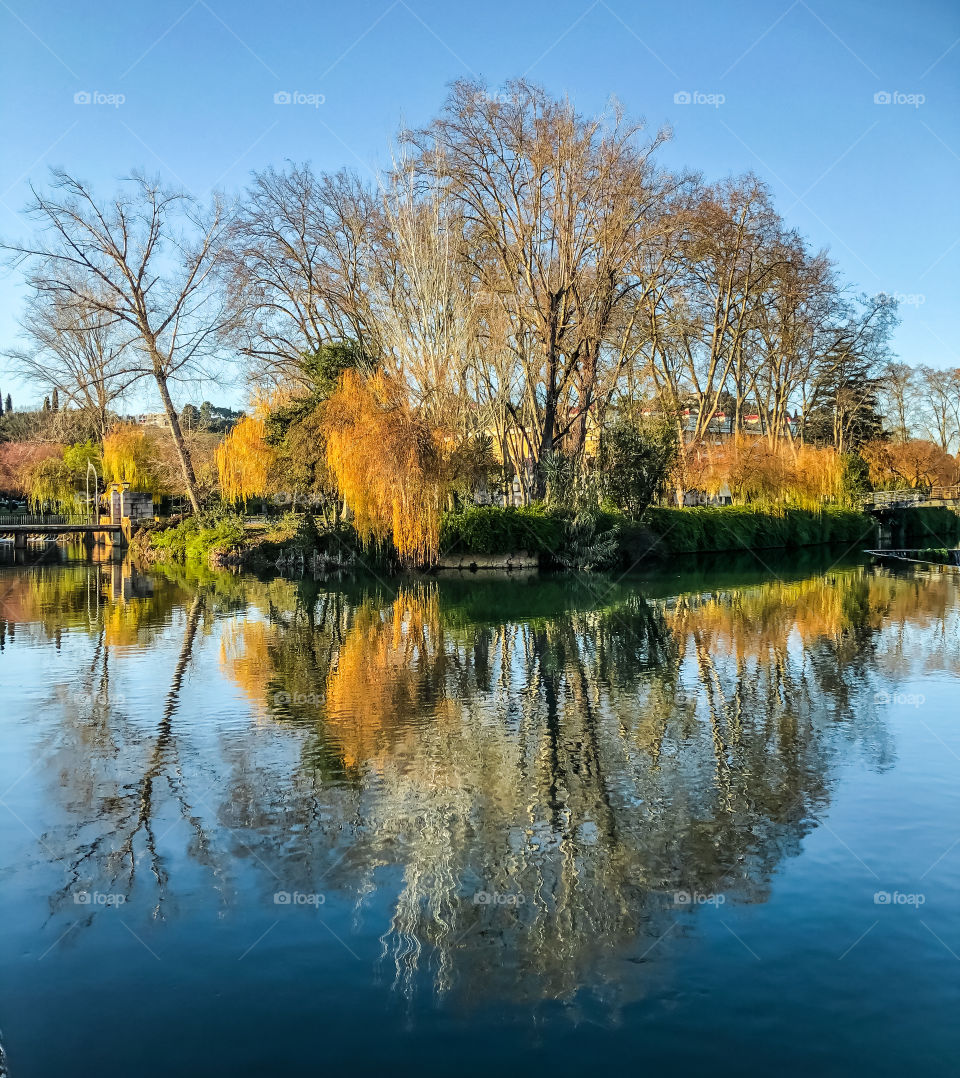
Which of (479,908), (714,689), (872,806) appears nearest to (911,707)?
(714,689)

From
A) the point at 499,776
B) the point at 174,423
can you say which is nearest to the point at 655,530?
the point at 174,423

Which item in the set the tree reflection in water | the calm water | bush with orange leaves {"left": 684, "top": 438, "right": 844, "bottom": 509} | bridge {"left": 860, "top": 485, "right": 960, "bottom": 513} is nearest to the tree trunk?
bush with orange leaves {"left": 684, "top": 438, "right": 844, "bottom": 509}

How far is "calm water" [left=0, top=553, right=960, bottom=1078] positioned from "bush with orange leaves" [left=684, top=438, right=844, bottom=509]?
107 ft

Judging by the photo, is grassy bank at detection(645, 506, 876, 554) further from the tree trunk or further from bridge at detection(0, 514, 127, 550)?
bridge at detection(0, 514, 127, 550)

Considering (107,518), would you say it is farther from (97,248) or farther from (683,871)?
(683,871)

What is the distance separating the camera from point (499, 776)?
768cm

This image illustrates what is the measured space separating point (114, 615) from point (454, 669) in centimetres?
922

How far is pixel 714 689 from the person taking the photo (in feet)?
36.8

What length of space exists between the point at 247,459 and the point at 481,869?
33.6 meters

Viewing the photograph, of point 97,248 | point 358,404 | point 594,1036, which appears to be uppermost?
point 97,248

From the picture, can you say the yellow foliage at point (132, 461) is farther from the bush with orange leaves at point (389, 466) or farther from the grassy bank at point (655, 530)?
the grassy bank at point (655, 530)

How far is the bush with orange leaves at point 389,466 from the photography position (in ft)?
88.6

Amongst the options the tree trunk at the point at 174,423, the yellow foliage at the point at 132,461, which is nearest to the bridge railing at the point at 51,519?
the yellow foliage at the point at 132,461

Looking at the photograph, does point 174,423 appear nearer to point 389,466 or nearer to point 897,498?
point 389,466
